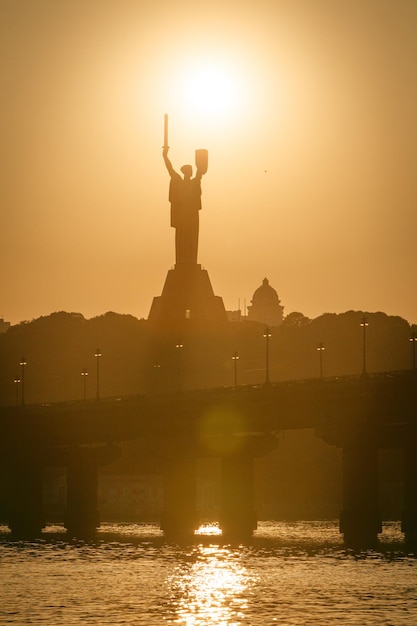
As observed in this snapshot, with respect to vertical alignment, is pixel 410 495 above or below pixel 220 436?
below

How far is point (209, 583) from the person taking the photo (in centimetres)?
11312

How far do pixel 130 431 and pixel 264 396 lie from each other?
2093 cm

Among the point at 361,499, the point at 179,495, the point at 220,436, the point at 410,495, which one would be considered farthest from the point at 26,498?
the point at 410,495

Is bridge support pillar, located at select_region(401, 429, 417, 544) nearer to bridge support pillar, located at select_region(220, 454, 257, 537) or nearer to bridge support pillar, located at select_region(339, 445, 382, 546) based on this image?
bridge support pillar, located at select_region(339, 445, 382, 546)

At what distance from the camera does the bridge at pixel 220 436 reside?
14925cm

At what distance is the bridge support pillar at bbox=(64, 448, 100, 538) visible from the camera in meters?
172

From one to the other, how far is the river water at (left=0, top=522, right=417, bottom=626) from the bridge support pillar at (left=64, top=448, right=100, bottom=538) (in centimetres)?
1675

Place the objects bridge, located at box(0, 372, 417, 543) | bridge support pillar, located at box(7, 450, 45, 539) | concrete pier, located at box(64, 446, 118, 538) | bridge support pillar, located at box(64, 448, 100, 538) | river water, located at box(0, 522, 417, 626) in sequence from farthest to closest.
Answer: bridge support pillar, located at box(7, 450, 45, 539) < concrete pier, located at box(64, 446, 118, 538) < bridge support pillar, located at box(64, 448, 100, 538) < bridge, located at box(0, 372, 417, 543) < river water, located at box(0, 522, 417, 626)

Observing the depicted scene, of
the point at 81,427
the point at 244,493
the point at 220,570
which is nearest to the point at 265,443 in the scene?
the point at 244,493

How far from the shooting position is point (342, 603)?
3994 inches

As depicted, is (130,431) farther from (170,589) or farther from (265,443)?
(170,589)

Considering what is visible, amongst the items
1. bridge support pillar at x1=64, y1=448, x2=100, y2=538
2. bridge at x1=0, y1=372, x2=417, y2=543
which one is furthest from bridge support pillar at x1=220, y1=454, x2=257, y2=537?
bridge support pillar at x1=64, y1=448, x2=100, y2=538

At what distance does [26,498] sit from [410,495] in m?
44.4

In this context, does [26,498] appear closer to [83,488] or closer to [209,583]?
[83,488]
